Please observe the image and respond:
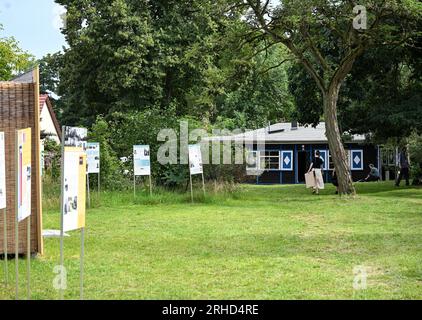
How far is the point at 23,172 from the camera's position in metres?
6.91

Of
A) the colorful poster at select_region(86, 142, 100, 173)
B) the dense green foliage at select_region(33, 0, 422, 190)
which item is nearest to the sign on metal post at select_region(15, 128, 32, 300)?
the colorful poster at select_region(86, 142, 100, 173)

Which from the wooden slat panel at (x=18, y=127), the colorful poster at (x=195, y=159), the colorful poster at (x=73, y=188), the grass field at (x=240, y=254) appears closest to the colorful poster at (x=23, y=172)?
the colorful poster at (x=73, y=188)

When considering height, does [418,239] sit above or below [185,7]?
below

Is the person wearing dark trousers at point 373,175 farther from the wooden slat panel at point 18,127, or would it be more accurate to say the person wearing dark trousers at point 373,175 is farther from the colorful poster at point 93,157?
the wooden slat panel at point 18,127

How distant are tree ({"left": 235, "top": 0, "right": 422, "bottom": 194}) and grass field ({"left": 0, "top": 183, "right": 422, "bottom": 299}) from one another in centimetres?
664

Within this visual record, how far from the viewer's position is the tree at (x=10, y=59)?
3866cm

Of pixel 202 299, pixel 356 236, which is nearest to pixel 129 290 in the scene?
pixel 202 299

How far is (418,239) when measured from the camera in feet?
37.4

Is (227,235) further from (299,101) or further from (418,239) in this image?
(299,101)

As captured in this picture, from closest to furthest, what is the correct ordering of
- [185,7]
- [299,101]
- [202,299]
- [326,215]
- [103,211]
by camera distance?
[202,299], [326,215], [103,211], [299,101], [185,7]

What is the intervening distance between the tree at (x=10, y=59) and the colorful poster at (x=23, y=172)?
3321 cm

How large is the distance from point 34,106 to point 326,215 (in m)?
9.51
